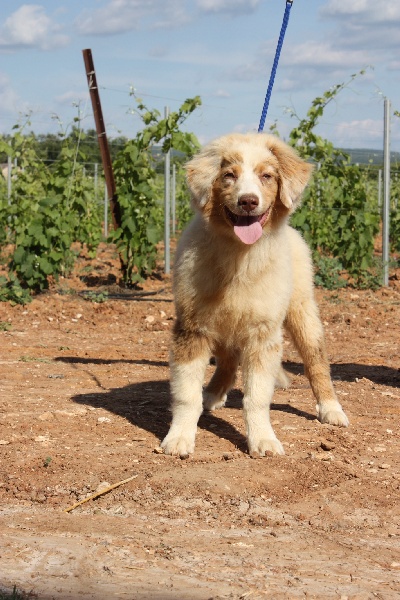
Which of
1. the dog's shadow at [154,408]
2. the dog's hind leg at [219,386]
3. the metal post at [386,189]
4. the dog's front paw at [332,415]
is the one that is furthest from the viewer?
the metal post at [386,189]

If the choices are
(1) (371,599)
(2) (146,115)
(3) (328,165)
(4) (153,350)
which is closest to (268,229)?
(1) (371,599)

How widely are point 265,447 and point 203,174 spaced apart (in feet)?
5.75

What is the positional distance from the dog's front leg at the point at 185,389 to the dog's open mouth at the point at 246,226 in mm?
752

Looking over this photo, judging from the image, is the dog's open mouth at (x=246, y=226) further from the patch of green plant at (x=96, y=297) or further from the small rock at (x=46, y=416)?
the patch of green plant at (x=96, y=297)

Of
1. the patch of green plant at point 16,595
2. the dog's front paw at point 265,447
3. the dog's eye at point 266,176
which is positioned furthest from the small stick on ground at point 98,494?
the dog's eye at point 266,176

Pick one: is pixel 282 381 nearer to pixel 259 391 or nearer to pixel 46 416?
pixel 259 391

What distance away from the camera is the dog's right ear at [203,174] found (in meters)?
5.15

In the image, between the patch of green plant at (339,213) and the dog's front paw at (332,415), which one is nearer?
the dog's front paw at (332,415)

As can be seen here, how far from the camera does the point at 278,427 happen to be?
6.30 metres

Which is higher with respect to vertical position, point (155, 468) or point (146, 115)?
point (146, 115)

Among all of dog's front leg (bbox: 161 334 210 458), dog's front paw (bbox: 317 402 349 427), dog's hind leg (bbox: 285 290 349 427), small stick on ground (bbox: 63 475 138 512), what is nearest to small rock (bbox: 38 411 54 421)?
dog's front leg (bbox: 161 334 210 458)

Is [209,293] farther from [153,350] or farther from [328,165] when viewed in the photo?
[328,165]

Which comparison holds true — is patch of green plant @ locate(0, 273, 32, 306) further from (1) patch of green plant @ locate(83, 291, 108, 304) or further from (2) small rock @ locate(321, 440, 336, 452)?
(2) small rock @ locate(321, 440, 336, 452)

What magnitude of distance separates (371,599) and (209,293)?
2296 mm
